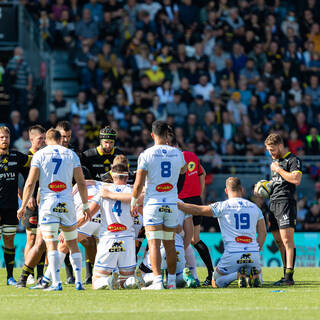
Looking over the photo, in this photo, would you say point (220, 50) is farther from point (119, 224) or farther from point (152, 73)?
point (119, 224)

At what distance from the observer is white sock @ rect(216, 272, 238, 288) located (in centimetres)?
1060

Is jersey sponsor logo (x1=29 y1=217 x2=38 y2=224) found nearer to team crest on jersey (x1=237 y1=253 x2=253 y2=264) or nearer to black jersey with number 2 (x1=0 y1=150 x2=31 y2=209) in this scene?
black jersey with number 2 (x1=0 y1=150 x2=31 y2=209)

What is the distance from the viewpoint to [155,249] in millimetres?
10094

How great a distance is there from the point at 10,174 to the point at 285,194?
163 inches

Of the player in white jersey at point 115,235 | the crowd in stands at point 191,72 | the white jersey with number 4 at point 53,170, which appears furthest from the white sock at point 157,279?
the crowd in stands at point 191,72

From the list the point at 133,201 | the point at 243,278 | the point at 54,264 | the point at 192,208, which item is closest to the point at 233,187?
the point at 192,208

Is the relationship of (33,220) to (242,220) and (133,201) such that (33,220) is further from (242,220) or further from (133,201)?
(242,220)

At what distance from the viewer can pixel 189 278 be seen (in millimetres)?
10695

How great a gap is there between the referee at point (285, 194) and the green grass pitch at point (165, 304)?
68 cm

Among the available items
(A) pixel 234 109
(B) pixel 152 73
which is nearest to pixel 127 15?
(B) pixel 152 73

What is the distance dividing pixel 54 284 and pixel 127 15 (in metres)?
15.6

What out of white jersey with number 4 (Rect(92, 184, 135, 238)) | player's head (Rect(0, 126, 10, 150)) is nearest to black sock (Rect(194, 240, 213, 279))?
white jersey with number 4 (Rect(92, 184, 135, 238))

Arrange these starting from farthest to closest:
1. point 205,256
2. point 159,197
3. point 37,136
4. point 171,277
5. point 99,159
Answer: point 99,159 → point 205,256 → point 37,136 → point 171,277 → point 159,197

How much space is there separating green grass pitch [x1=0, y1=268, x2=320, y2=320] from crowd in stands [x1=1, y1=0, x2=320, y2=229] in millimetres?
10532
